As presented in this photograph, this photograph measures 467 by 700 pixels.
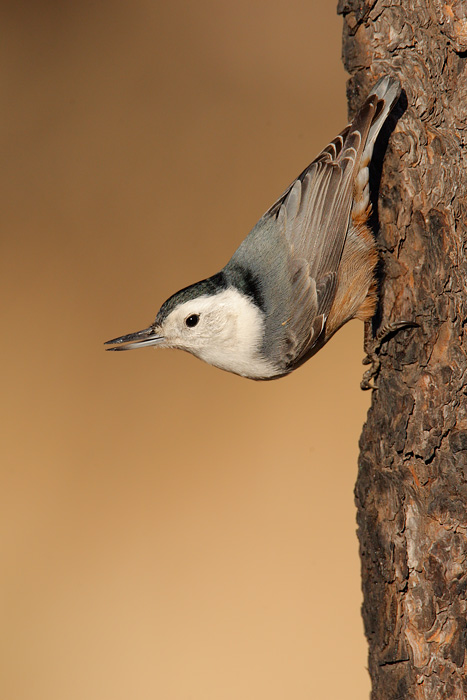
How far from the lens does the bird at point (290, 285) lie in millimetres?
1521

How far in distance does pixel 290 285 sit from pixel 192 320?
0.24 metres

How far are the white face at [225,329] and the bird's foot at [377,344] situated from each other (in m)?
0.22

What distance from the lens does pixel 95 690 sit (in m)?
2.19

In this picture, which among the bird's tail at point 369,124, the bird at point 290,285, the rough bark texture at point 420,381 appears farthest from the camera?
the bird at point 290,285

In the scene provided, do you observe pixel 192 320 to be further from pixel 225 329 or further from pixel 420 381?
pixel 420 381

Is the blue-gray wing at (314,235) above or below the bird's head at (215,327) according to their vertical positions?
above

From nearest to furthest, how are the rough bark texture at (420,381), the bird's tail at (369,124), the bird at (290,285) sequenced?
the rough bark texture at (420,381) → the bird's tail at (369,124) → the bird at (290,285)

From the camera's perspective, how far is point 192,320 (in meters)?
1.54

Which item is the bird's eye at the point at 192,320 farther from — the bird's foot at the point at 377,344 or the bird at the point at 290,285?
the bird's foot at the point at 377,344

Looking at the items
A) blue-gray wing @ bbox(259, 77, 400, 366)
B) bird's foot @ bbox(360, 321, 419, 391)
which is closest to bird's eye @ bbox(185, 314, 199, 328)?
blue-gray wing @ bbox(259, 77, 400, 366)

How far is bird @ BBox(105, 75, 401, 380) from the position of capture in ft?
4.99

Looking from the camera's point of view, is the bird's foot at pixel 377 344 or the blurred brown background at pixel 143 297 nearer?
the bird's foot at pixel 377 344

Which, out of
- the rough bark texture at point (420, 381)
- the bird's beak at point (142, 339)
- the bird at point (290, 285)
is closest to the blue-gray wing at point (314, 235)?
the bird at point (290, 285)

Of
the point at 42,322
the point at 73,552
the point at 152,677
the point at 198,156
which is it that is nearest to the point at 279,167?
the point at 198,156
